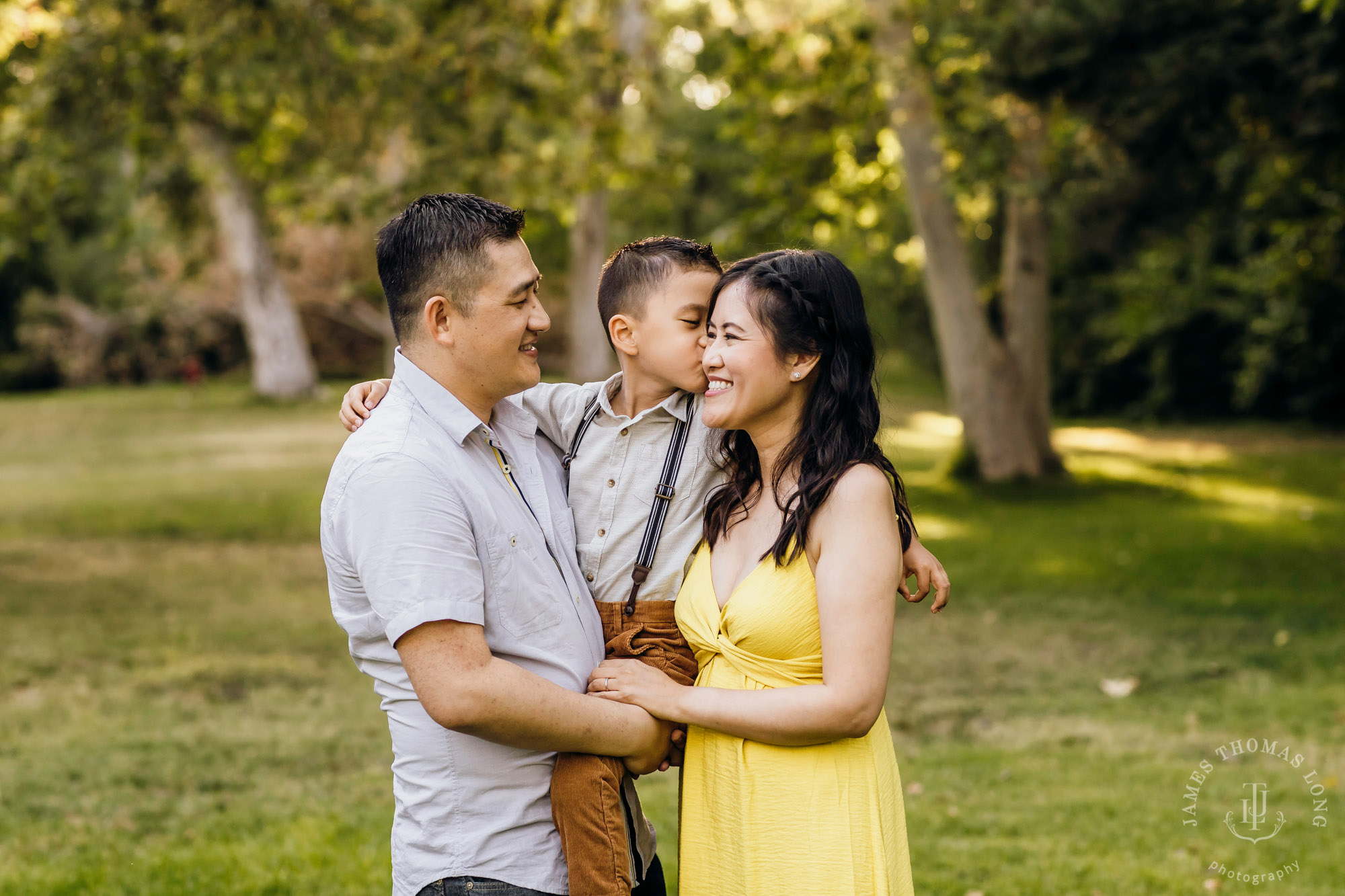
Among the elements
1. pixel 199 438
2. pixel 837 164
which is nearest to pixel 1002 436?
pixel 837 164

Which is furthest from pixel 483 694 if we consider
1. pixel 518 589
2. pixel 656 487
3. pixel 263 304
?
pixel 263 304

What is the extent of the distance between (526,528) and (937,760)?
4362mm

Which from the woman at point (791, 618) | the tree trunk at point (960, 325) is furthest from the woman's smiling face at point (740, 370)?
the tree trunk at point (960, 325)

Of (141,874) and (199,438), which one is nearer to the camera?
(141,874)

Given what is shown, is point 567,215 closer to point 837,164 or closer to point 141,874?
point 837,164

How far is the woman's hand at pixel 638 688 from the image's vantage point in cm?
218

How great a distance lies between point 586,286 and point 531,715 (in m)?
16.7

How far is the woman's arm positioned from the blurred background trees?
3.50ft

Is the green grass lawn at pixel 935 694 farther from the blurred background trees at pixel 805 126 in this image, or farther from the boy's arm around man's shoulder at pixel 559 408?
the blurred background trees at pixel 805 126

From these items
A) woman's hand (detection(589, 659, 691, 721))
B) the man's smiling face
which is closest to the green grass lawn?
woman's hand (detection(589, 659, 691, 721))

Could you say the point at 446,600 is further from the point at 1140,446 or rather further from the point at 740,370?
the point at 1140,446

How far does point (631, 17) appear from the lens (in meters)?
16.3

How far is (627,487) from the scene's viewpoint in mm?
2529

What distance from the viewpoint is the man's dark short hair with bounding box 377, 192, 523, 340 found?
2.18 metres
